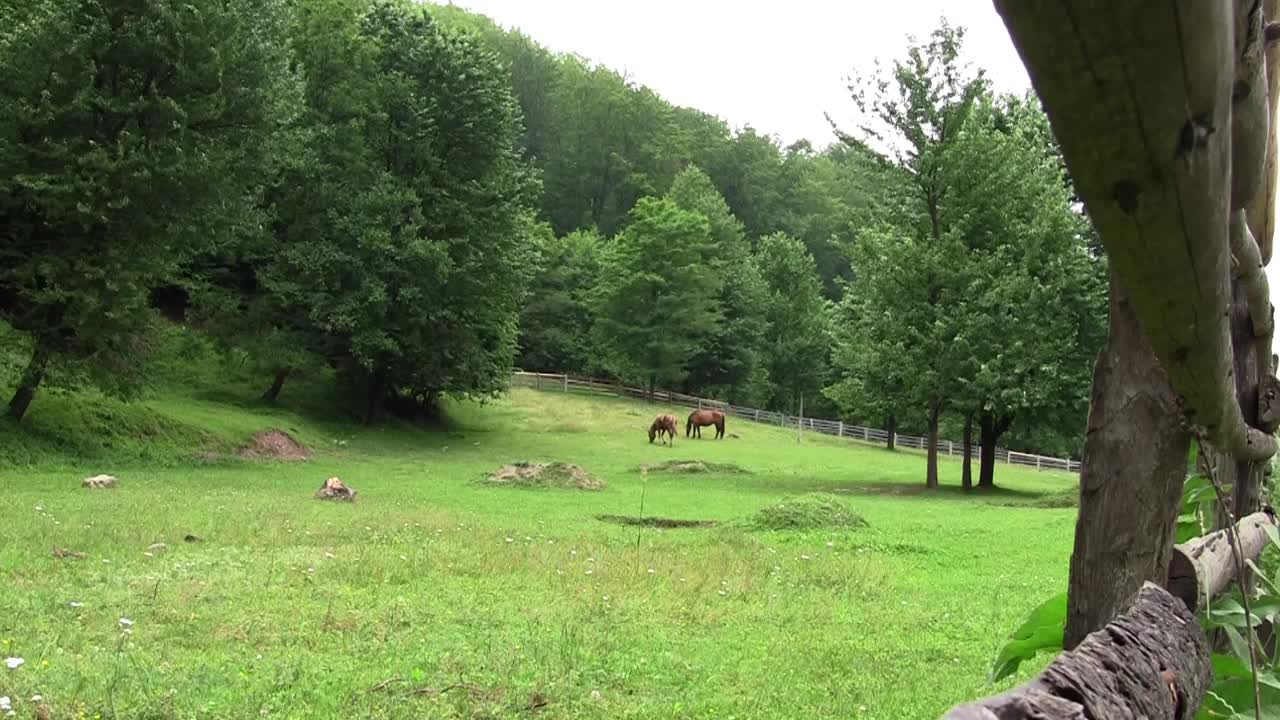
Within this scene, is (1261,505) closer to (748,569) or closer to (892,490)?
(748,569)

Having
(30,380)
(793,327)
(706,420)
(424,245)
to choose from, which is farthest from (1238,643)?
(793,327)

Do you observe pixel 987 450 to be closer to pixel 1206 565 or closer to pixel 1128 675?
pixel 1206 565

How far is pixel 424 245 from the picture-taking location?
3116 centimetres

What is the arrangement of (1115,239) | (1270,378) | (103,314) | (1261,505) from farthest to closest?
(103,314) < (1261,505) < (1270,378) < (1115,239)

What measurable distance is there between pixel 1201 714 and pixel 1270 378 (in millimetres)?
898

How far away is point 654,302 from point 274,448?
29.5 m

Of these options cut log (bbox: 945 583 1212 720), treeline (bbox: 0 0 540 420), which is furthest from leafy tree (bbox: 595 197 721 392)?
cut log (bbox: 945 583 1212 720)

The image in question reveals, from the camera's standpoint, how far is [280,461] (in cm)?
2283

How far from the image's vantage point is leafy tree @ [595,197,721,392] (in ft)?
167

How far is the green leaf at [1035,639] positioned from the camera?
2.29 m

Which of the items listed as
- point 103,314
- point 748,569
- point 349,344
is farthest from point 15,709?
point 349,344

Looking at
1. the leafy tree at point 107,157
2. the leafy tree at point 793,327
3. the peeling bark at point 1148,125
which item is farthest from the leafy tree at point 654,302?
the peeling bark at point 1148,125

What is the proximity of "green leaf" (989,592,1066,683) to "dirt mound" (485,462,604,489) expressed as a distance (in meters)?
18.0

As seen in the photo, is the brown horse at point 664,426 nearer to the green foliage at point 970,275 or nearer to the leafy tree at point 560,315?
the green foliage at point 970,275
